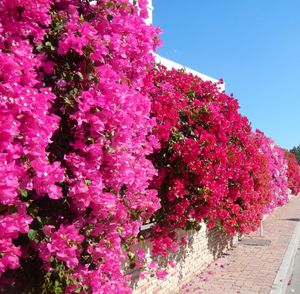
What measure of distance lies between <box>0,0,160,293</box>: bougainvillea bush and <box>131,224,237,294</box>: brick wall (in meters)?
2.47

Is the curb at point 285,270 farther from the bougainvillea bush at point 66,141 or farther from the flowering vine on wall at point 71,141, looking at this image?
the bougainvillea bush at point 66,141

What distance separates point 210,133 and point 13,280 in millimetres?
4991

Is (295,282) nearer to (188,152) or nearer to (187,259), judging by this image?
(187,259)

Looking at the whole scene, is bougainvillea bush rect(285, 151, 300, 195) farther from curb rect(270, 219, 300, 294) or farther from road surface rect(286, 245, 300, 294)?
road surface rect(286, 245, 300, 294)

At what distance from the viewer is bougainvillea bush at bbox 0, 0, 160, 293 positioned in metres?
2.94

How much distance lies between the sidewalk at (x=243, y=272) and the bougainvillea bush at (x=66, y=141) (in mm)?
4271

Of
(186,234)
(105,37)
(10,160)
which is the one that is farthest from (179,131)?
(10,160)

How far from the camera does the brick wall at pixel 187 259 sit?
6.72 metres

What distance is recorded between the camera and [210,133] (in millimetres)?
7820

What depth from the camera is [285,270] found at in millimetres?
9609

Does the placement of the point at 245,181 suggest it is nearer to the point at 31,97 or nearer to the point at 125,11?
the point at 125,11

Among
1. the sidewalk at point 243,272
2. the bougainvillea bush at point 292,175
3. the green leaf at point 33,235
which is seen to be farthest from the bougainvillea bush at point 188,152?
the bougainvillea bush at point 292,175

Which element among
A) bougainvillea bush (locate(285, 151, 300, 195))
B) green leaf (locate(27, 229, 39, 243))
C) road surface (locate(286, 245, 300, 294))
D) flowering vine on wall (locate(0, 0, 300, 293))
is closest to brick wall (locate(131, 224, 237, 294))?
flowering vine on wall (locate(0, 0, 300, 293))

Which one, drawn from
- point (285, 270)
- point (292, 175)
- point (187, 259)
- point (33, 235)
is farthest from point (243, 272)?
point (292, 175)
